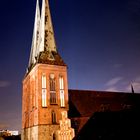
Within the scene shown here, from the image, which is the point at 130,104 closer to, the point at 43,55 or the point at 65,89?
the point at 65,89

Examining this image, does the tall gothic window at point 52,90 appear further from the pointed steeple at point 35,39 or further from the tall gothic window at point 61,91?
the pointed steeple at point 35,39

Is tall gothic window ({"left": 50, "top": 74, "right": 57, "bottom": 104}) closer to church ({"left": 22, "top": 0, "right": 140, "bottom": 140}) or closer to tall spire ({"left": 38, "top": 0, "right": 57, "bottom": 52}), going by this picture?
church ({"left": 22, "top": 0, "right": 140, "bottom": 140})

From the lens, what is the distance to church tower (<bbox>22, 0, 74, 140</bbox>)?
117 ft

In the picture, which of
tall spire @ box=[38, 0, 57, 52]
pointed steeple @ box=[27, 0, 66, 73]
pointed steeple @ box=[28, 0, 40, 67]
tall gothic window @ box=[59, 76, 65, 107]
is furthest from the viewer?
pointed steeple @ box=[28, 0, 40, 67]

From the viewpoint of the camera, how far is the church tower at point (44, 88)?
3569 centimetres

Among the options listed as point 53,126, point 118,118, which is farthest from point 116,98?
point 118,118

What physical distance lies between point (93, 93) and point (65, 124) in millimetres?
16109

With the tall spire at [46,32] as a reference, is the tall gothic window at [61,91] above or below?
below

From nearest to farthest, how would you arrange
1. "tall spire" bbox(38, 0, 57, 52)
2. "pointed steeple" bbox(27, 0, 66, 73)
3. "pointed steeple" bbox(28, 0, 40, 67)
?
"pointed steeple" bbox(27, 0, 66, 73)
"tall spire" bbox(38, 0, 57, 52)
"pointed steeple" bbox(28, 0, 40, 67)

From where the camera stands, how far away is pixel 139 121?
17422 millimetres

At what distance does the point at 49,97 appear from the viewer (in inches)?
1458

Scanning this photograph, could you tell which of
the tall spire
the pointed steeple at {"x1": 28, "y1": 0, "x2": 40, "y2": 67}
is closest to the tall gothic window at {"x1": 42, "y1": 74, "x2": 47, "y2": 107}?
the tall spire

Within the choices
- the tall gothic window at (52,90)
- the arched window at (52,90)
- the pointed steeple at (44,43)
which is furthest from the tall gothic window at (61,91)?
the pointed steeple at (44,43)

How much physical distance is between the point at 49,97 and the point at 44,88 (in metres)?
1.55
